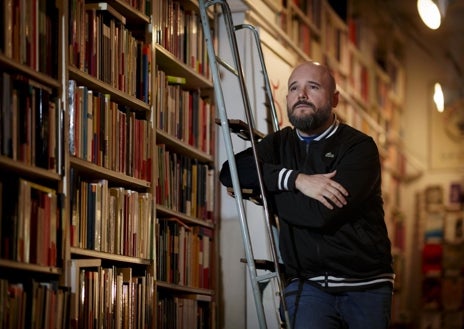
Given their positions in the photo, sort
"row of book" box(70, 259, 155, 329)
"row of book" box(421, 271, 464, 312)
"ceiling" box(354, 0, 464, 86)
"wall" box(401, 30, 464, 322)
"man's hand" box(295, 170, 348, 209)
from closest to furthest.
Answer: "man's hand" box(295, 170, 348, 209)
"row of book" box(70, 259, 155, 329)
"ceiling" box(354, 0, 464, 86)
"row of book" box(421, 271, 464, 312)
"wall" box(401, 30, 464, 322)

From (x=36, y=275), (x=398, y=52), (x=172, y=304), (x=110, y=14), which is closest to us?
(x=36, y=275)

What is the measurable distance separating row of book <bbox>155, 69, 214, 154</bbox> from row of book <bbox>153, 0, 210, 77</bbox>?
12cm

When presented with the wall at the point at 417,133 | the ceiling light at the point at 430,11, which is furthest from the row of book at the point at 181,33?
the wall at the point at 417,133

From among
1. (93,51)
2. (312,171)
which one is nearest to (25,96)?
(93,51)

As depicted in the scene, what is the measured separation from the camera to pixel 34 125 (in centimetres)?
274

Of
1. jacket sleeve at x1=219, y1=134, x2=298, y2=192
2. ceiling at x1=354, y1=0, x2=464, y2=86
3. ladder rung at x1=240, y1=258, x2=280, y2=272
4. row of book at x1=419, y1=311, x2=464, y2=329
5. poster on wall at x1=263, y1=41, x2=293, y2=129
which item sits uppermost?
ceiling at x1=354, y1=0, x2=464, y2=86

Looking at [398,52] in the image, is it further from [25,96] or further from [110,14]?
[25,96]

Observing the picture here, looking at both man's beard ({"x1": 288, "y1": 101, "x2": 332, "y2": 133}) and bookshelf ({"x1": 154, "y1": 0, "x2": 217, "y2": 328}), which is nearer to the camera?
man's beard ({"x1": 288, "y1": 101, "x2": 332, "y2": 133})

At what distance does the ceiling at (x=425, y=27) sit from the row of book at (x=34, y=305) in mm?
5511

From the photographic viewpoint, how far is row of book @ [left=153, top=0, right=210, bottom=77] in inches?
148

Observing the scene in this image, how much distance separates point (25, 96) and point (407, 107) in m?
7.29

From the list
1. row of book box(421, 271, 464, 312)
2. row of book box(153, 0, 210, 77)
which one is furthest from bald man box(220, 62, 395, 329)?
row of book box(421, 271, 464, 312)

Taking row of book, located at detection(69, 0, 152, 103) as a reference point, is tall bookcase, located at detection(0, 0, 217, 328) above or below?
below

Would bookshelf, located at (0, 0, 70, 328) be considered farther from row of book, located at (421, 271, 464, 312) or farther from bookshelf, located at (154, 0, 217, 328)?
row of book, located at (421, 271, 464, 312)
